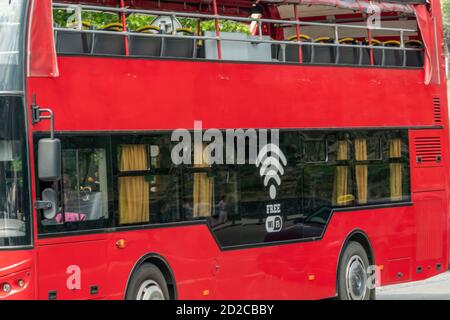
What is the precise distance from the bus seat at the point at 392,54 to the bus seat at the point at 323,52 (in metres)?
1.39

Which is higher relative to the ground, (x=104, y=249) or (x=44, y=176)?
(x=44, y=176)

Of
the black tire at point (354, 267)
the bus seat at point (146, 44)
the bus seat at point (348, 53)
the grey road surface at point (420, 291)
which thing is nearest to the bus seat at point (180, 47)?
the bus seat at point (146, 44)

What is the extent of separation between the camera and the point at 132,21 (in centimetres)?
2392

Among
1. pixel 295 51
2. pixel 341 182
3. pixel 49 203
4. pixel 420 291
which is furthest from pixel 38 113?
pixel 420 291

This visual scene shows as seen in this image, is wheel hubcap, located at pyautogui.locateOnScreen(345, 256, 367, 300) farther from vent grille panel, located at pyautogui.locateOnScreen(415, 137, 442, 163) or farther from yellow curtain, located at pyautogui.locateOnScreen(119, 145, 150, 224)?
yellow curtain, located at pyautogui.locateOnScreen(119, 145, 150, 224)

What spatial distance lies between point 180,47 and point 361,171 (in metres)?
4.28

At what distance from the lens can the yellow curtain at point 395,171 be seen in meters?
17.8

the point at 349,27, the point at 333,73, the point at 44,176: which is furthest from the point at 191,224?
the point at 349,27

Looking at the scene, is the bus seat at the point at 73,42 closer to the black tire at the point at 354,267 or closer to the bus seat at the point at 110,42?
the bus seat at the point at 110,42

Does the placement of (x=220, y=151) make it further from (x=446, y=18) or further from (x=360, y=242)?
(x=446, y=18)

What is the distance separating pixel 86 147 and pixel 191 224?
1.89 metres

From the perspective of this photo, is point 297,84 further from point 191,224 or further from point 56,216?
point 56,216

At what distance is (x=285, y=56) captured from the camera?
15.8 metres

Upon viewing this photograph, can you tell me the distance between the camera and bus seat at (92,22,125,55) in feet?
42.1
